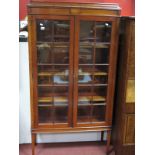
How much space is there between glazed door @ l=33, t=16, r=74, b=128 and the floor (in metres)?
0.38

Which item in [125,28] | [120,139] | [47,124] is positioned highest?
[125,28]

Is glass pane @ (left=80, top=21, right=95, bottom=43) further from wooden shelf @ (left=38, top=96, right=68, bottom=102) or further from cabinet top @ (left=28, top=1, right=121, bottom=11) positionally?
wooden shelf @ (left=38, top=96, right=68, bottom=102)

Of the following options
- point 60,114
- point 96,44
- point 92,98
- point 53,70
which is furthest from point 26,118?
point 96,44

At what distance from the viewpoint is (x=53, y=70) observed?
84.5 inches

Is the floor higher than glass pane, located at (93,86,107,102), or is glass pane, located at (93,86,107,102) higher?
glass pane, located at (93,86,107,102)

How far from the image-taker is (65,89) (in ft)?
7.23

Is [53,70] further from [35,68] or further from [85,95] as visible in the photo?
[85,95]

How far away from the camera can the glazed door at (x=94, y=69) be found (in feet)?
6.72

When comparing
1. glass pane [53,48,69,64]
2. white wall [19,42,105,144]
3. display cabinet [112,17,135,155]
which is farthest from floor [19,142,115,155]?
glass pane [53,48,69,64]

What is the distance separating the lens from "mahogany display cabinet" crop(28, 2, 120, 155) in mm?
1973

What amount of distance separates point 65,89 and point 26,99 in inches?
20.1

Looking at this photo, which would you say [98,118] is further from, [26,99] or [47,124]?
[26,99]

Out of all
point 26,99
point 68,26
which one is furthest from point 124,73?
point 26,99

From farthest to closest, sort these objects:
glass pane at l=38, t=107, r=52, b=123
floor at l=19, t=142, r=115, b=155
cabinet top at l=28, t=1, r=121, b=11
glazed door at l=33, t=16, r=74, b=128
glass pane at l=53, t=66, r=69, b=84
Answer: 1. floor at l=19, t=142, r=115, b=155
2. glass pane at l=38, t=107, r=52, b=123
3. glass pane at l=53, t=66, r=69, b=84
4. glazed door at l=33, t=16, r=74, b=128
5. cabinet top at l=28, t=1, r=121, b=11
